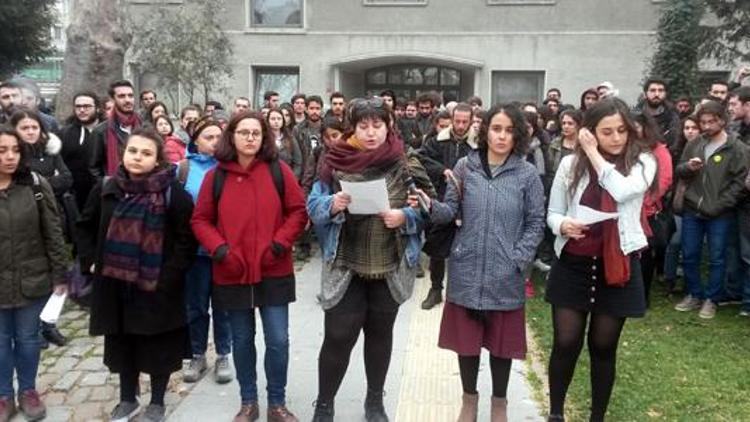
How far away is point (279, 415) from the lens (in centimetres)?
421

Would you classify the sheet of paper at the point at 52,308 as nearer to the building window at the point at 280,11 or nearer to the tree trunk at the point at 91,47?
the tree trunk at the point at 91,47

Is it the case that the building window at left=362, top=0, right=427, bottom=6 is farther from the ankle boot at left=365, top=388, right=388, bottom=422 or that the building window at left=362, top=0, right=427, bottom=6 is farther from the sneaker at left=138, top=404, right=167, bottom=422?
the sneaker at left=138, top=404, right=167, bottom=422

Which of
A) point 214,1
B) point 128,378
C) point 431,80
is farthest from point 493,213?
point 431,80

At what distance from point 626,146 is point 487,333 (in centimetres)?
133

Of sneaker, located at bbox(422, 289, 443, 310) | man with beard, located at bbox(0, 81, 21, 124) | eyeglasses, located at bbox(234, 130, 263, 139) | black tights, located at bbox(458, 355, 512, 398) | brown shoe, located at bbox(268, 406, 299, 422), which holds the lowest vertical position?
brown shoe, located at bbox(268, 406, 299, 422)

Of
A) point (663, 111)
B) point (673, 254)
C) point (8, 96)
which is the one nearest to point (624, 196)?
point (673, 254)

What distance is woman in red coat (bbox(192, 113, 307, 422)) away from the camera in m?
4.01

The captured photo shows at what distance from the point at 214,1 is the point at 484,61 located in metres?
7.91

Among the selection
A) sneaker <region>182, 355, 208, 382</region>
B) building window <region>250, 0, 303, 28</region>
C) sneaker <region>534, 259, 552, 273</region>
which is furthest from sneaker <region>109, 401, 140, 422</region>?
building window <region>250, 0, 303, 28</region>

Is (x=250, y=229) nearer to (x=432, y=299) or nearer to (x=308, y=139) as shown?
(x=432, y=299)

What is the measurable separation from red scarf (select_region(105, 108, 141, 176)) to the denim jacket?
10.2 feet

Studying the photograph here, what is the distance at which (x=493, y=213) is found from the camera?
12.7 ft

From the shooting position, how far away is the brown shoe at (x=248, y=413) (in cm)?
424

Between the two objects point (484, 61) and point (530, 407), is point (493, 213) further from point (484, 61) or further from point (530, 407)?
point (484, 61)
